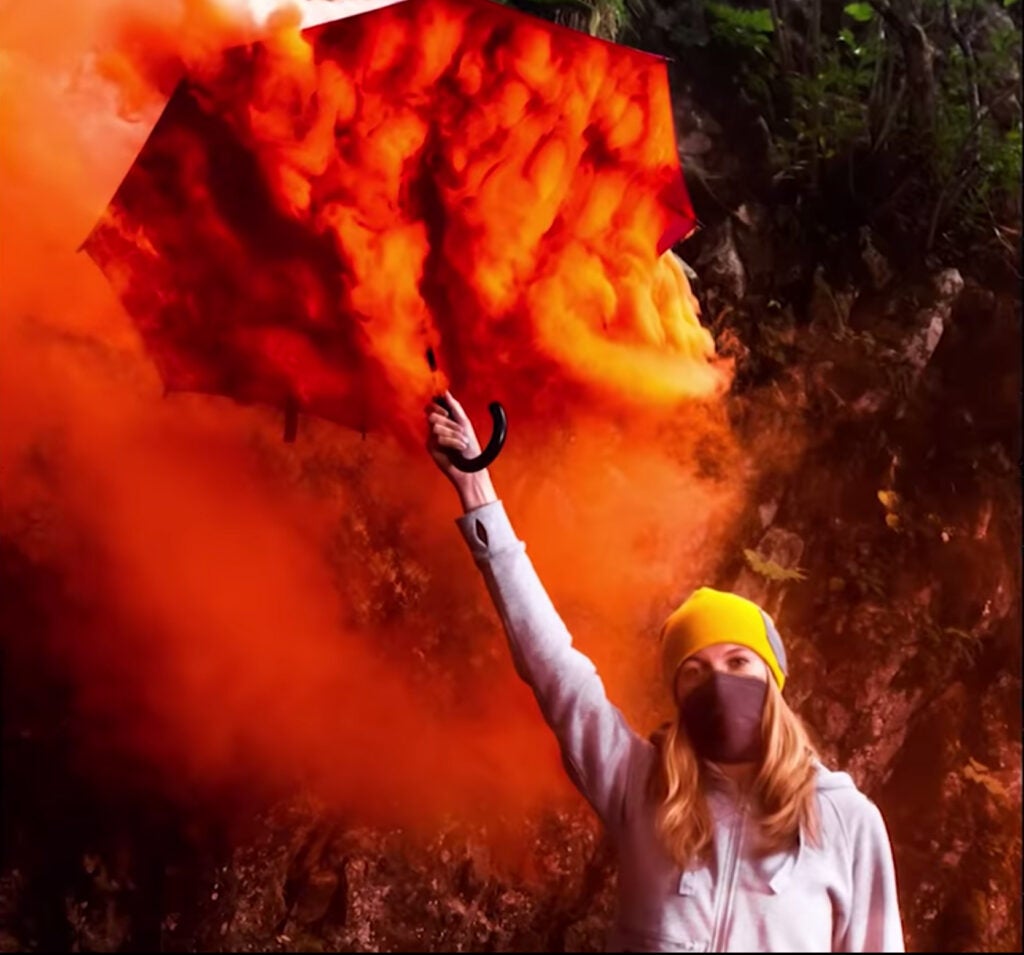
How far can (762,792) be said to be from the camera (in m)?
2.40

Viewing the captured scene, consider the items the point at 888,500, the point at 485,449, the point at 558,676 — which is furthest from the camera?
the point at 888,500

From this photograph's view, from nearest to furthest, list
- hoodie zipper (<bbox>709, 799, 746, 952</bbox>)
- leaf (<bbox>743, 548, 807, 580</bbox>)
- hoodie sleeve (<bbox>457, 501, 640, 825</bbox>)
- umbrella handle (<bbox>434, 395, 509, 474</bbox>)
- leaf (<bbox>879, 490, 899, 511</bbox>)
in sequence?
hoodie zipper (<bbox>709, 799, 746, 952</bbox>) < hoodie sleeve (<bbox>457, 501, 640, 825</bbox>) < umbrella handle (<bbox>434, 395, 509, 474</bbox>) < leaf (<bbox>743, 548, 807, 580</bbox>) < leaf (<bbox>879, 490, 899, 511</bbox>)

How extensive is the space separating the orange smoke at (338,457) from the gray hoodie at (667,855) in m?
0.15

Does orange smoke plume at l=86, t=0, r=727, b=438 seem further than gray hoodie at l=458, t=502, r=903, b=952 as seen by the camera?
Yes

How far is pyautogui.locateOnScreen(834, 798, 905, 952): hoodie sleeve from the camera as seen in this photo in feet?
7.86

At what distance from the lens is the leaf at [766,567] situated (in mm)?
2785

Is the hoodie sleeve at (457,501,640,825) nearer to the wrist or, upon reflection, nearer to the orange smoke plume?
the wrist

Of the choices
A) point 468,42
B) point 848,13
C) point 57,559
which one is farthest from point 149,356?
point 848,13

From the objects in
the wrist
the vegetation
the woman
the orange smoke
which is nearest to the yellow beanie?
the woman

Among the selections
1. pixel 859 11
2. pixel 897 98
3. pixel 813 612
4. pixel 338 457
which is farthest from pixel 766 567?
pixel 859 11

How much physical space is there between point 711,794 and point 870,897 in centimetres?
39

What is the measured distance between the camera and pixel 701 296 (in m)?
2.84

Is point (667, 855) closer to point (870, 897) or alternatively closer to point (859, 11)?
point (870, 897)

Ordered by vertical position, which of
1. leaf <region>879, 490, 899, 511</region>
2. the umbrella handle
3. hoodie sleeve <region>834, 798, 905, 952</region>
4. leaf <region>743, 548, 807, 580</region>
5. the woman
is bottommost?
hoodie sleeve <region>834, 798, 905, 952</region>
